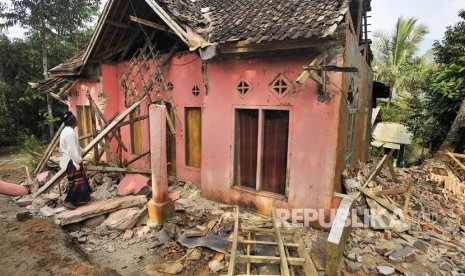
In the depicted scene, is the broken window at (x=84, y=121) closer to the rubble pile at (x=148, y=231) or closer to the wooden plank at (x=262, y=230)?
the rubble pile at (x=148, y=231)

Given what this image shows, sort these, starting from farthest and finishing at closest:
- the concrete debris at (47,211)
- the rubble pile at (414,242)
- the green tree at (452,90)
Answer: the green tree at (452,90)
the concrete debris at (47,211)
the rubble pile at (414,242)

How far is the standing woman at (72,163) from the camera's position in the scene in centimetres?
571

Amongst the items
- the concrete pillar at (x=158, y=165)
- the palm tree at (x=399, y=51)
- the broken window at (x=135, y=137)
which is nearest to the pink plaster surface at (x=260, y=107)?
the concrete pillar at (x=158, y=165)

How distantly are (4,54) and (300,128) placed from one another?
61.2 ft

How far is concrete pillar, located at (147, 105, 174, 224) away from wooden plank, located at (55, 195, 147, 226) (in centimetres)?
74

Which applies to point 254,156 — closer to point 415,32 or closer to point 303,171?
point 303,171

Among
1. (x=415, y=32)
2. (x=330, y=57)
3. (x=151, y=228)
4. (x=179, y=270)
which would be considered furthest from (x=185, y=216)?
(x=415, y=32)

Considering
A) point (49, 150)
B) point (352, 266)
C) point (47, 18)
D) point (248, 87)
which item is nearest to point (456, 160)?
point (352, 266)

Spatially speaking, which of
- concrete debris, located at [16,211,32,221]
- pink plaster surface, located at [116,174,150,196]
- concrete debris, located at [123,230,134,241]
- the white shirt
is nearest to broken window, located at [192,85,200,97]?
pink plaster surface, located at [116,174,150,196]

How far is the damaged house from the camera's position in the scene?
5.03 metres

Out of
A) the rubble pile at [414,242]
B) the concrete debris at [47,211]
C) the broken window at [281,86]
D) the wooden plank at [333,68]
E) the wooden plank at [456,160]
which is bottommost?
the rubble pile at [414,242]

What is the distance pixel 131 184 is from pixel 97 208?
1417 millimetres

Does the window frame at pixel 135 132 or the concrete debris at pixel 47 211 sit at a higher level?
the window frame at pixel 135 132

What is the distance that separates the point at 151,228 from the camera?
533cm
